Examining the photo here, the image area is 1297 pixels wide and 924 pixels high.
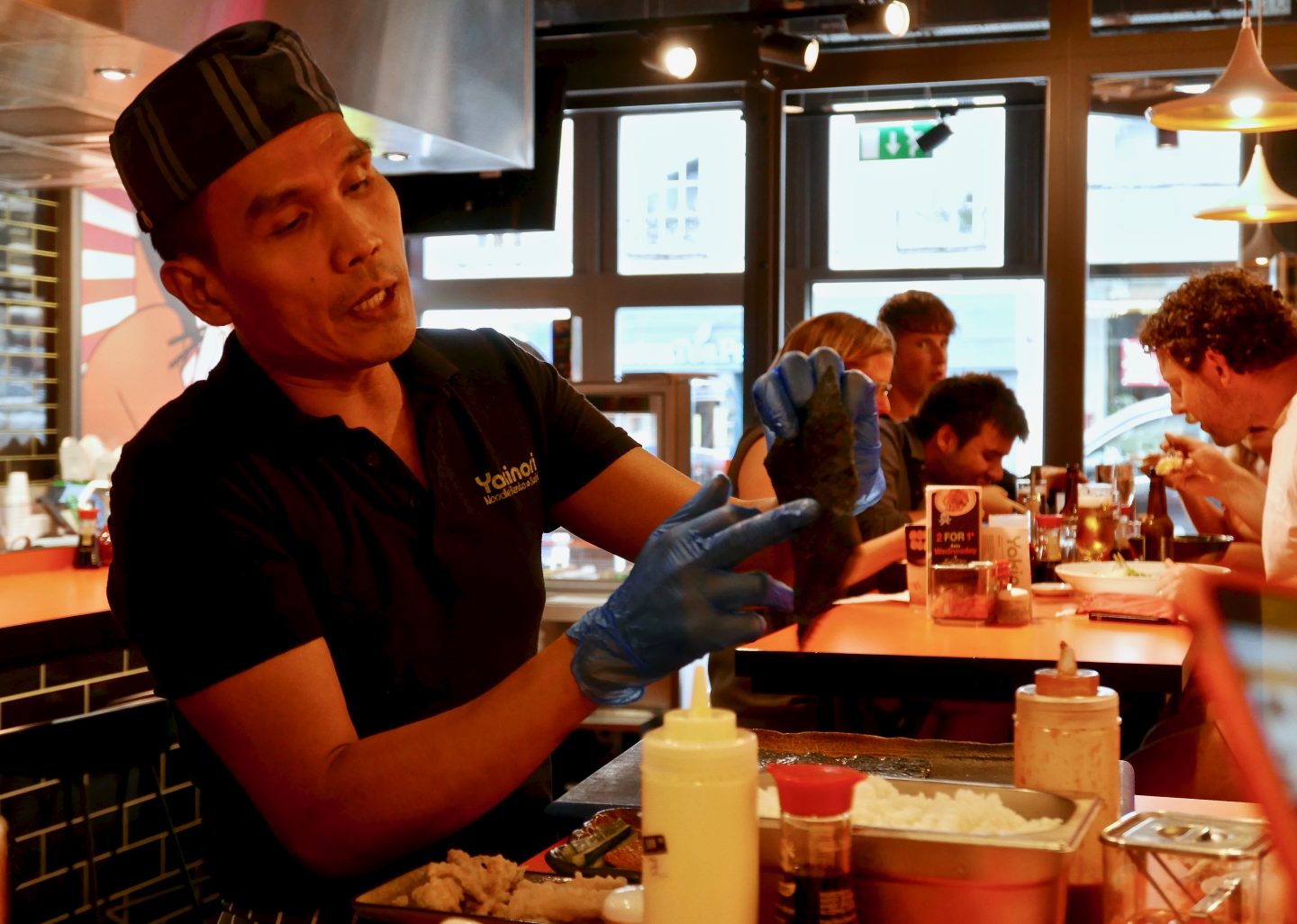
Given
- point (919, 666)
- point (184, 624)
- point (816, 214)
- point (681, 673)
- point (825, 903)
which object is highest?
point (816, 214)

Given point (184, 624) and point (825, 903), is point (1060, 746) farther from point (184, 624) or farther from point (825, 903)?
point (184, 624)

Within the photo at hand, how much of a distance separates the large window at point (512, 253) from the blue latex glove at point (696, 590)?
Result: 25.6ft

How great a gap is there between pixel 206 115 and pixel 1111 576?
7.95 ft

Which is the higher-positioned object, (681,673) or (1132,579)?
(1132,579)

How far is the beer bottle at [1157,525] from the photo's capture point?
3756 mm

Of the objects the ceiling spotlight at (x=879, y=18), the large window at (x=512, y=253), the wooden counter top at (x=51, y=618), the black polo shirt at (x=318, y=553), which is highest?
the ceiling spotlight at (x=879, y=18)

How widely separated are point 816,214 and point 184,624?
784 centimetres

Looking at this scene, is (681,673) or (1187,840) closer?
(1187,840)

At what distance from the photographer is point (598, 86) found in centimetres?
654

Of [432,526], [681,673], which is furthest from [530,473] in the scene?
[681,673]

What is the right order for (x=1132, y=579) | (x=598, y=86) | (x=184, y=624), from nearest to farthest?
(x=184, y=624) < (x=1132, y=579) < (x=598, y=86)

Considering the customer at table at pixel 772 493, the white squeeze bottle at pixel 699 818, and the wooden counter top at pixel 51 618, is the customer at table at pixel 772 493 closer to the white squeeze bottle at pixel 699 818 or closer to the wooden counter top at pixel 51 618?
the wooden counter top at pixel 51 618

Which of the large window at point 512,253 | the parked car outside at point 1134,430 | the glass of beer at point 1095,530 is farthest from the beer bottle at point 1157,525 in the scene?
the large window at point 512,253

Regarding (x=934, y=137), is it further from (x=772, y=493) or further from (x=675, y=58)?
(x=772, y=493)
